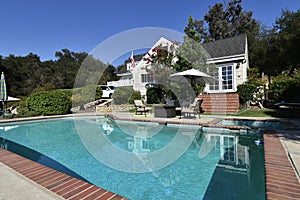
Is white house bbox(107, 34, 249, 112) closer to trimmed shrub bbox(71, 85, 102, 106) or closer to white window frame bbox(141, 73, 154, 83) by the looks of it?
white window frame bbox(141, 73, 154, 83)

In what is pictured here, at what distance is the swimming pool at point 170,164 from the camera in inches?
120

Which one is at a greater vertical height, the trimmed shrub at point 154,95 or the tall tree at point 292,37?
the tall tree at point 292,37

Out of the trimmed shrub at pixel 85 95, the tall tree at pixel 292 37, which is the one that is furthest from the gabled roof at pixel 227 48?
the trimmed shrub at pixel 85 95

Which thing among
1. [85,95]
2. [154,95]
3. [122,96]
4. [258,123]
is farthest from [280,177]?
[85,95]

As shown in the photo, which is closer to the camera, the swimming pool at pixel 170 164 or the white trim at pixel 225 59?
the swimming pool at pixel 170 164

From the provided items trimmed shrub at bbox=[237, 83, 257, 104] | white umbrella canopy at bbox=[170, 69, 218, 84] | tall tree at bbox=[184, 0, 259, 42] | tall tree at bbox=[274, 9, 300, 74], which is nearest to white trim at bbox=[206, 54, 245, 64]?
trimmed shrub at bbox=[237, 83, 257, 104]

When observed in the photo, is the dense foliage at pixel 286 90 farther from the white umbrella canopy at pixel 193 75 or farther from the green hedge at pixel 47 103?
the green hedge at pixel 47 103

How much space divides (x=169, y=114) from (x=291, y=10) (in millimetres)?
Result: 14287

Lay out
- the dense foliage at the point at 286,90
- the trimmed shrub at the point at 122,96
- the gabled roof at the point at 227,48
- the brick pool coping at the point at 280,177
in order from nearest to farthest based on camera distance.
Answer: the brick pool coping at the point at 280,177 → the dense foliage at the point at 286,90 → the gabled roof at the point at 227,48 → the trimmed shrub at the point at 122,96

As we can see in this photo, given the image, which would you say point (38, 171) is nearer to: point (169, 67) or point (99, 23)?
point (169, 67)

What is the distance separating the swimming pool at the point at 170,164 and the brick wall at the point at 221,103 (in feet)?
17.3

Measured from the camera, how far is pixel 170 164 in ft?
14.0

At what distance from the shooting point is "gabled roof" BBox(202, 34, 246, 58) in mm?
14234

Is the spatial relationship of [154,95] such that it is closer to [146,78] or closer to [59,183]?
[146,78]
